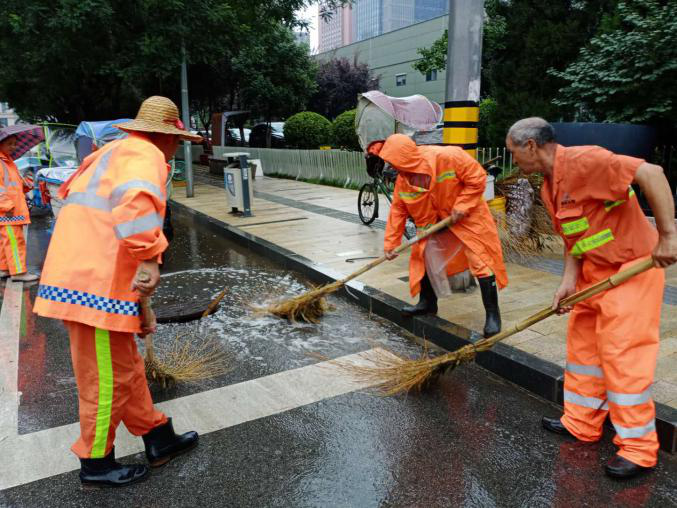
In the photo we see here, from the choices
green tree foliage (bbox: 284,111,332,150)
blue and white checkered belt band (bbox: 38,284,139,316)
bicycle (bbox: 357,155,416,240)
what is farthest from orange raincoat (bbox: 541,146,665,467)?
green tree foliage (bbox: 284,111,332,150)

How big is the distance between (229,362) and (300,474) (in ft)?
5.20

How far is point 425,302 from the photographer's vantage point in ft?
16.0

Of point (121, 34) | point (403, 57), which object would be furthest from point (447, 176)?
point (403, 57)

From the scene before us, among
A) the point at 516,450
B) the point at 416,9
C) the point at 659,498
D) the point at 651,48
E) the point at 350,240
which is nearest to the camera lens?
the point at 659,498

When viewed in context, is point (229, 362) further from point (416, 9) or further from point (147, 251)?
point (416, 9)

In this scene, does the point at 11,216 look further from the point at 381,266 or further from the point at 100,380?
the point at 100,380

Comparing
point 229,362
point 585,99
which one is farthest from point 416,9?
point 229,362

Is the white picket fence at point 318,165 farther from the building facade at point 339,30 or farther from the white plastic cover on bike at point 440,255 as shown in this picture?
the building facade at point 339,30

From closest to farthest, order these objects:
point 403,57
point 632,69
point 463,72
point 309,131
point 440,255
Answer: point 440,255 → point 463,72 → point 632,69 → point 309,131 → point 403,57

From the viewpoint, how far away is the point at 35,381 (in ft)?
13.2

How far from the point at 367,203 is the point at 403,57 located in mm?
44408

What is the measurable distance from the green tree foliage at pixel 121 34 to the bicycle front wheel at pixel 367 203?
6232 mm

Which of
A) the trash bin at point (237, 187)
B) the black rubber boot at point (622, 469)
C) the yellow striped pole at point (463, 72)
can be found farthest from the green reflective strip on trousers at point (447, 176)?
the trash bin at point (237, 187)

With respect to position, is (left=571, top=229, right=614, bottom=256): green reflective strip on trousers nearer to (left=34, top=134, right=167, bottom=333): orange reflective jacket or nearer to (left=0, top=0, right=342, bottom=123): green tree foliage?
(left=34, top=134, right=167, bottom=333): orange reflective jacket
